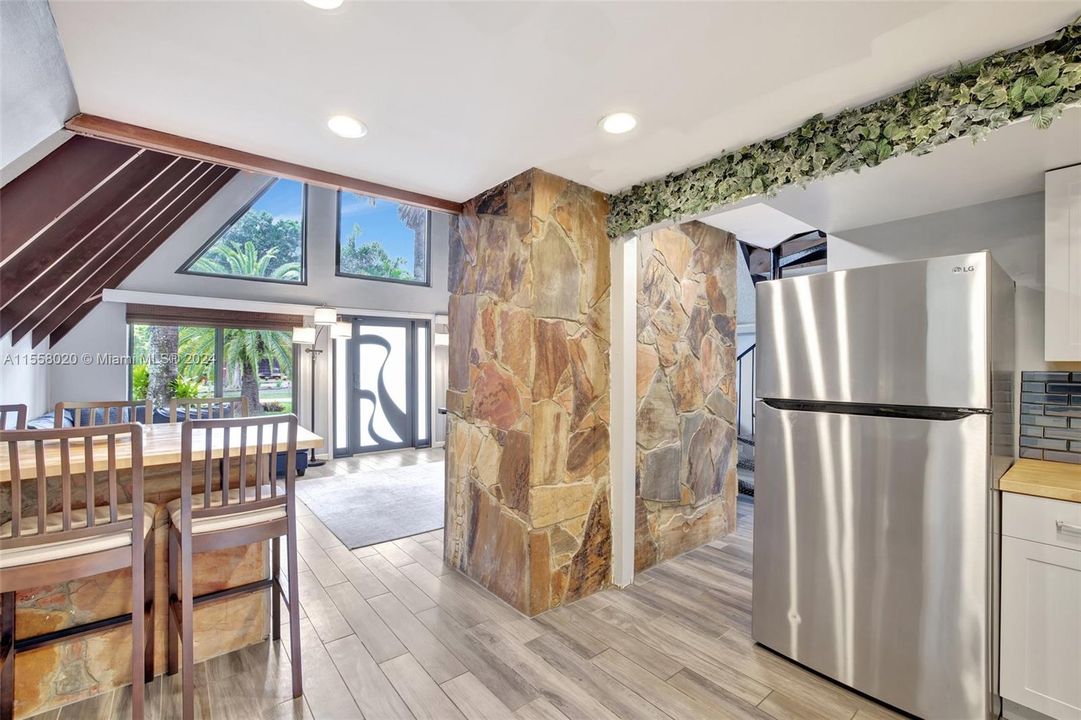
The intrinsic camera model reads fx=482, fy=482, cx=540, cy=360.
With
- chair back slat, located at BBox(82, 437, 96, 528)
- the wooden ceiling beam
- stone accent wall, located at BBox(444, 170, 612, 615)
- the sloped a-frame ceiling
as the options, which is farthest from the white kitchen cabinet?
the wooden ceiling beam

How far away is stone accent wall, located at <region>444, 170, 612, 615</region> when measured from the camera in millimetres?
2648

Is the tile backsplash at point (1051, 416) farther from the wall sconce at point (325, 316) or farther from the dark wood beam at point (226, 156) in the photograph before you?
the wall sconce at point (325, 316)

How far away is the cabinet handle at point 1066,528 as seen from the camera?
5.42ft

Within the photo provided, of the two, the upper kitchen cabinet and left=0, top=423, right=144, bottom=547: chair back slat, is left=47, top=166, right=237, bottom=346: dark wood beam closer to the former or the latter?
left=0, top=423, right=144, bottom=547: chair back slat

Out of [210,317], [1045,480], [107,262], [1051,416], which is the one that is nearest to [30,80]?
[107,262]

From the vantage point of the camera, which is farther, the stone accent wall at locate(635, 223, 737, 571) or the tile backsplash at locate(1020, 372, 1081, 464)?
the stone accent wall at locate(635, 223, 737, 571)

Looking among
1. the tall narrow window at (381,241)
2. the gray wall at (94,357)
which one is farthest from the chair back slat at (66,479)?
the tall narrow window at (381,241)

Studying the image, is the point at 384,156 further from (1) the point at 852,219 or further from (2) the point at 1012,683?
(2) the point at 1012,683

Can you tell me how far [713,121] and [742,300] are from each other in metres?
4.19

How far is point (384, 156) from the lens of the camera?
245 centimetres

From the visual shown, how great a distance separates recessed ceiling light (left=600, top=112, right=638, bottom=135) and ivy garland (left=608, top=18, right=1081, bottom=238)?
0.57m

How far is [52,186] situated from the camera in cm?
232

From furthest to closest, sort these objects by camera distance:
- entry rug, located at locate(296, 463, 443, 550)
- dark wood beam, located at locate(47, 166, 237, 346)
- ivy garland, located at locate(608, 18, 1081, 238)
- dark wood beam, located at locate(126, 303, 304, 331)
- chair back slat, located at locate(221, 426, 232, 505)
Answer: dark wood beam, located at locate(126, 303, 304, 331) < dark wood beam, located at locate(47, 166, 237, 346) < entry rug, located at locate(296, 463, 443, 550) < chair back slat, located at locate(221, 426, 232, 505) < ivy garland, located at locate(608, 18, 1081, 238)

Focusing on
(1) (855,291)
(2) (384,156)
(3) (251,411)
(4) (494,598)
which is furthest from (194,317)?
(1) (855,291)
